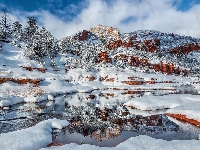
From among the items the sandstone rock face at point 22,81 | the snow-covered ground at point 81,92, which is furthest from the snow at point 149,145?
the sandstone rock face at point 22,81

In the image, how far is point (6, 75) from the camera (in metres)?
62.8

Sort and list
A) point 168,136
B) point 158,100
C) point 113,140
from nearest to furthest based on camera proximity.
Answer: point 113,140, point 168,136, point 158,100

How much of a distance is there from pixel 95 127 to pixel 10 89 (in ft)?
123

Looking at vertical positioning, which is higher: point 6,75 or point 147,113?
point 6,75

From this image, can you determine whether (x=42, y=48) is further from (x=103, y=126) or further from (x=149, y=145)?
(x=149, y=145)

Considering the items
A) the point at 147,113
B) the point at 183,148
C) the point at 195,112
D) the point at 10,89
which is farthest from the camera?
the point at 10,89

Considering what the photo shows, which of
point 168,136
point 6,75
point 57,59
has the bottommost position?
point 168,136

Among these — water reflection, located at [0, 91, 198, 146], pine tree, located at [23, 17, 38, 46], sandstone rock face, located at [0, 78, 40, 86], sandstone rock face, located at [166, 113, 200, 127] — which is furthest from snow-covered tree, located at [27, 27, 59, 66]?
sandstone rock face, located at [166, 113, 200, 127]

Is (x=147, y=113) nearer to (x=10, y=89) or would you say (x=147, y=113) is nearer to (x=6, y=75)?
(x=10, y=89)

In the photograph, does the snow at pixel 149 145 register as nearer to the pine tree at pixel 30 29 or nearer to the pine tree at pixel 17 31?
the pine tree at pixel 17 31

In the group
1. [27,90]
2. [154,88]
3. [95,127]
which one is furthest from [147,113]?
[154,88]

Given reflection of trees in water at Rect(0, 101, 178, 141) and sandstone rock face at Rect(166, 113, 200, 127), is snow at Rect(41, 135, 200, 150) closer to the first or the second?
reflection of trees in water at Rect(0, 101, 178, 141)

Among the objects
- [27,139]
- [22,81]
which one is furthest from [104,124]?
[22,81]

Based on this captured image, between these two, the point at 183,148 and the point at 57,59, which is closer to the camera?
the point at 183,148
